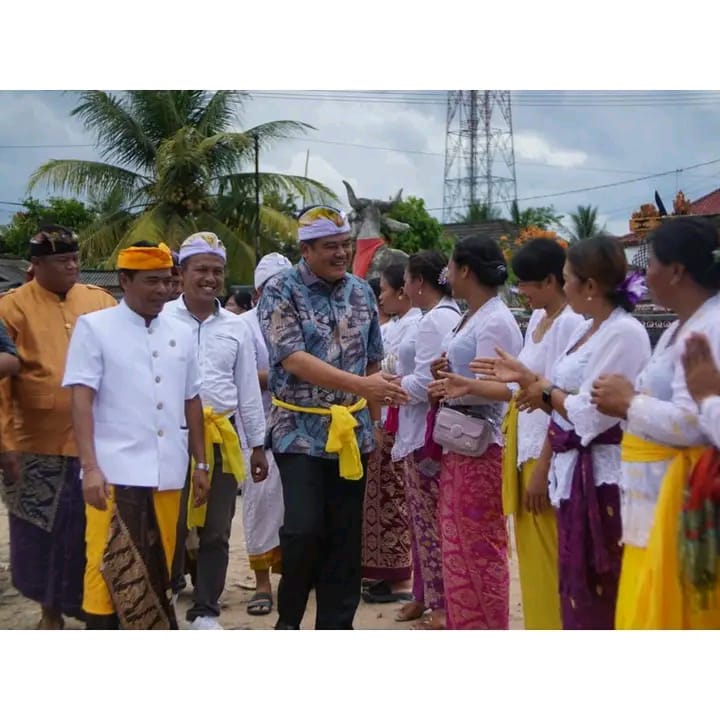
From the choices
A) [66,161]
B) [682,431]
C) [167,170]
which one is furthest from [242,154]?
[682,431]

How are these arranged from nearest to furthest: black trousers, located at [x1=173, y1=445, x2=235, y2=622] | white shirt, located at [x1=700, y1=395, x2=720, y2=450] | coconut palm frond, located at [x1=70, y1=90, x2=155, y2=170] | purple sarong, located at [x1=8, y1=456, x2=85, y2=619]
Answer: white shirt, located at [x1=700, y1=395, x2=720, y2=450] < coconut palm frond, located at [x1=70, y1=90, x2=155, y2=170] < purple sarong, located at [x1=8, y1=456, x2=85, y2=619] < black trousers, located at [x1=173, y1=445, x2=235, y2=622]

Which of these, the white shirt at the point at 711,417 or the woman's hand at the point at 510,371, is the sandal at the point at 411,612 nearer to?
the woman's hand at the point at 510,371

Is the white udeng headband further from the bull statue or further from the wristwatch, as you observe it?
the wristwatch

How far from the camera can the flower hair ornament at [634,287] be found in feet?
12.1

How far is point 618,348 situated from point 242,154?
8.38ft

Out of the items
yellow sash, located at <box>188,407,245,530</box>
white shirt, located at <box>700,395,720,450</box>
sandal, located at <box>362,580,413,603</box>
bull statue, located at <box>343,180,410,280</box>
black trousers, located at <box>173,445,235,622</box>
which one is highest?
bull statue, located at <box>343,180,410,280</box>

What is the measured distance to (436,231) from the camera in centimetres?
872

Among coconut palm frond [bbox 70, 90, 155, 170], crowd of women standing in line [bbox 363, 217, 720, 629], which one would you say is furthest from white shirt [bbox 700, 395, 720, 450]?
coconut palm frond [bbox 70, 90, 155, 170]

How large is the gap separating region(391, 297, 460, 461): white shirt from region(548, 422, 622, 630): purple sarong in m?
1.24

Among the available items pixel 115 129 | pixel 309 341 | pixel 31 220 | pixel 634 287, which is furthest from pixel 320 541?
pixel 115 129

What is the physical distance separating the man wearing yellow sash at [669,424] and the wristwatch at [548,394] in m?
0.40

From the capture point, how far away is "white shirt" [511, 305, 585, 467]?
13.6 feet

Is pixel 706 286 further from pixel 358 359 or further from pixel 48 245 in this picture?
pixel 48 245

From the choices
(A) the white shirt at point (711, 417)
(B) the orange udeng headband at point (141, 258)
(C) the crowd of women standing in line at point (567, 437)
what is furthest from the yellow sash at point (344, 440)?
(A) the white shirt at point (711, 417)
